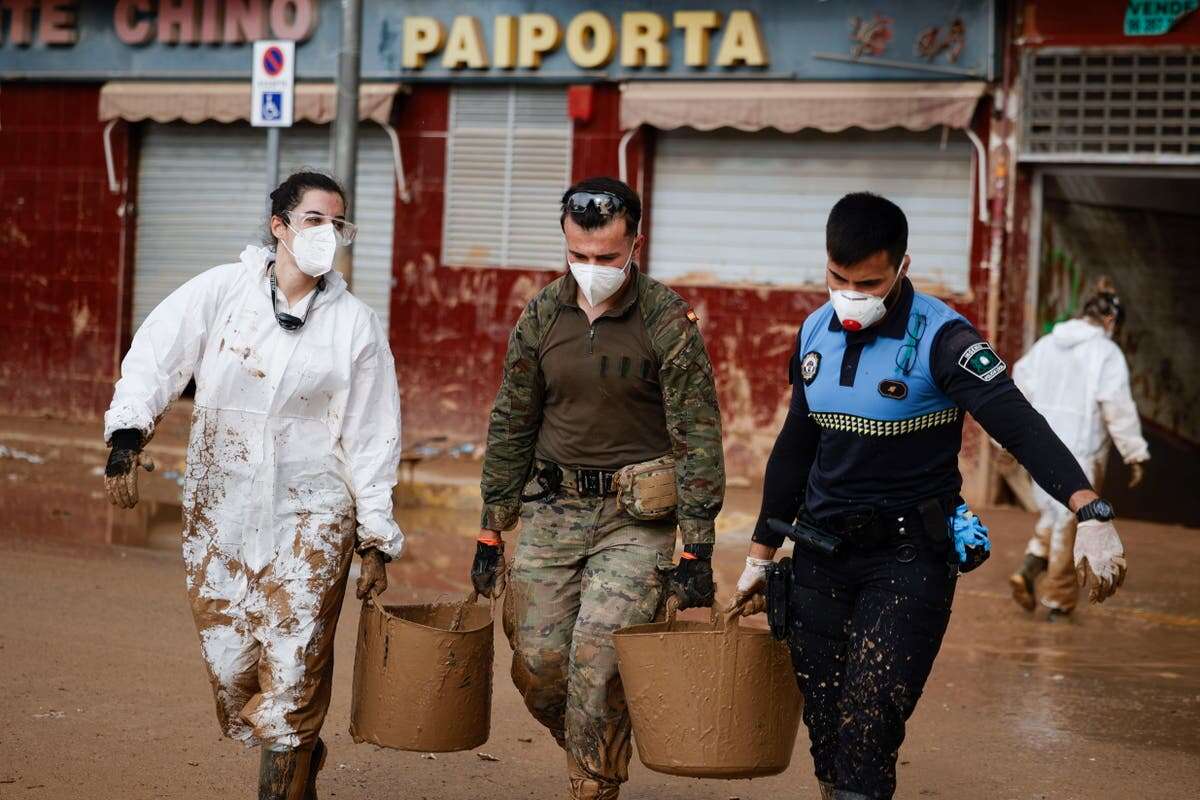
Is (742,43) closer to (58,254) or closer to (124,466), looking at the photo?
(58,254)

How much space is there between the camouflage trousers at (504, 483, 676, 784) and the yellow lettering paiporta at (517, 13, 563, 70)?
965cm

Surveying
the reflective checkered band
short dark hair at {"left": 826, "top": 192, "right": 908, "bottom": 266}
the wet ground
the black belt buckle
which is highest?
short dark hair at {"left": 826, "top": 192, "right": 908, "bottom": 266}

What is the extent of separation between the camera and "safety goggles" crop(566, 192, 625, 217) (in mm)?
4832

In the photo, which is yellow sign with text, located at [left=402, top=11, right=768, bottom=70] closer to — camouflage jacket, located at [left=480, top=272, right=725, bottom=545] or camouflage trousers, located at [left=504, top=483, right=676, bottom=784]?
camouflage jacket, located at [left=480, top=272, right=725, bottom=545]

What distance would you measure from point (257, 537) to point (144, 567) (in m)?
4.84

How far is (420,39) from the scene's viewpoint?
1457 centimetres

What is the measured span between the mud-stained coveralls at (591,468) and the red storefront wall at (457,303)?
345 inches

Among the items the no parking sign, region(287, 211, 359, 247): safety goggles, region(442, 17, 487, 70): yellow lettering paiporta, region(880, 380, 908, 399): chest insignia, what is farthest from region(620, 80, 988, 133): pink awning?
region(880, 380, 908, 399): chest insignia

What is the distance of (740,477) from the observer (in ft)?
44.8

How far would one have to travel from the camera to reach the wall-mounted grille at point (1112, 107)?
11.8 meters

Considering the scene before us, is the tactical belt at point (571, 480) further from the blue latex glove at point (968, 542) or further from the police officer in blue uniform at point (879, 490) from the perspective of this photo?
the blue latex glove at point (968, 542)

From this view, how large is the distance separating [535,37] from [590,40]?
505 mm

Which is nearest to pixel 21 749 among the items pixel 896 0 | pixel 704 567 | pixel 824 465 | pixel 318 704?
pixel 318 704

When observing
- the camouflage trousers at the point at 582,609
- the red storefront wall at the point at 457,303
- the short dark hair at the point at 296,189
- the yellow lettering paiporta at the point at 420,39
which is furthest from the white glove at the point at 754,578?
the yellow lettering paiporta at the point at 420,39
